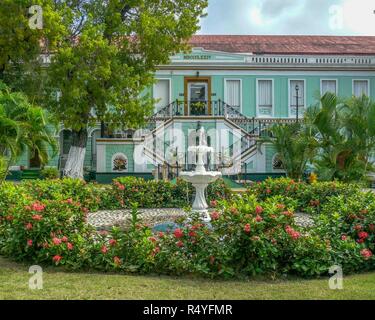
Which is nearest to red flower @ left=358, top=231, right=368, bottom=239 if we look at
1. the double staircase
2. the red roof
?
the double staircase

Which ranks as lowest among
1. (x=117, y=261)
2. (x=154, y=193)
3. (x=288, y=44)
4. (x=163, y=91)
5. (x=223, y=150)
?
(x=117, y=261)

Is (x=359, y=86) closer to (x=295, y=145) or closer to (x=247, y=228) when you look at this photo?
(x=295, y=145)

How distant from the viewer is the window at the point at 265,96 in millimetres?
27281

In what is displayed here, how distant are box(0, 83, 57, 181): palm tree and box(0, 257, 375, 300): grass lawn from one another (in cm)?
656

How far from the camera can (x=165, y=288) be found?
5.70m

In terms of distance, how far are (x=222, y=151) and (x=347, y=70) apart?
9.27m

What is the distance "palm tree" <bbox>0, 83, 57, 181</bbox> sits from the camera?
12.4 meters

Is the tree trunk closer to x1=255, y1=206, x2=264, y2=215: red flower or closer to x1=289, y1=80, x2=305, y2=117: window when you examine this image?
x1=289, y1=80, x2=305, y2=117: window

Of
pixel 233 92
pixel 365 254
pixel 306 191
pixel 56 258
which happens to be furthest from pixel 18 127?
pixel 233 92

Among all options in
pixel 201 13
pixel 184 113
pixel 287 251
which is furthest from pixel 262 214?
pixel 184 113

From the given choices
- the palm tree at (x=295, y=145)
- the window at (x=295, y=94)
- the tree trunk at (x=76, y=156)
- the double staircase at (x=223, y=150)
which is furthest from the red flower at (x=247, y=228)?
the window at (x=295, y=94)

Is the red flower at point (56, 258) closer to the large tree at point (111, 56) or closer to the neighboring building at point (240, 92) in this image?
the large tree at point (111, 56)

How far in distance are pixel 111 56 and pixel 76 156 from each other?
4.76 metres

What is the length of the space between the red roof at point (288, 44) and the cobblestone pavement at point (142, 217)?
17530 millimetres
